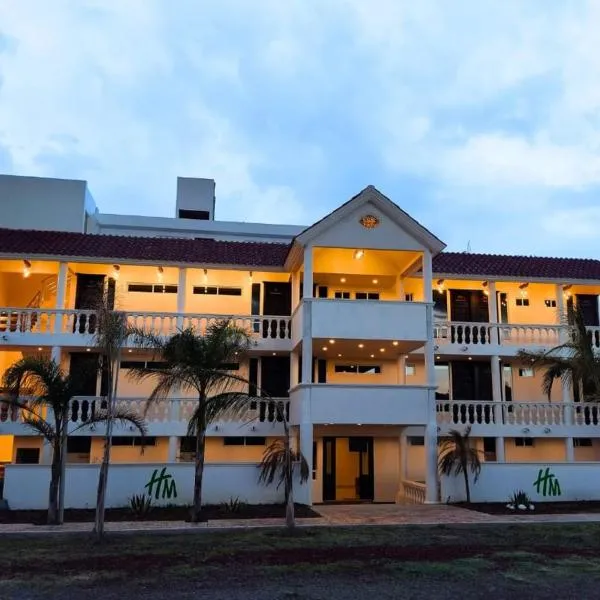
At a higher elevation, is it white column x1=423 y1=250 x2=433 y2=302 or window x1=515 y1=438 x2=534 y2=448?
white column x1=423 y1=250 x2=433 y2=302

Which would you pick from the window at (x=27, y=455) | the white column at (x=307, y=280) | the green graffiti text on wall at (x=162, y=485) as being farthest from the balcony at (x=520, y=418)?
the window at (x=27, y=455)

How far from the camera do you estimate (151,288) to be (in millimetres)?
21953

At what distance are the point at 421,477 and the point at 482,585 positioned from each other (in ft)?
42.6

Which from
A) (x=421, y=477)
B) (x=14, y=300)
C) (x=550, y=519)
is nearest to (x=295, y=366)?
(x=421, y=477)

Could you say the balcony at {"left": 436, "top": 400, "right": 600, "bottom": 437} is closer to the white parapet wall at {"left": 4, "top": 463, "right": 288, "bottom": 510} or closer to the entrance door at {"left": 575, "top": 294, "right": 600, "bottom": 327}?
the entrance door at {"left": 575, "top": 294, "right": 600, "bottom": 327}

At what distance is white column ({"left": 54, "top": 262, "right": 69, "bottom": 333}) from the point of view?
19.1 meters

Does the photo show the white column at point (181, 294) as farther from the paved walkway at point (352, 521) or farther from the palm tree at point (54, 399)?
the paved walkway at point (352, 521)

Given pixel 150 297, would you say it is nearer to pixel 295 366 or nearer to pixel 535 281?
pixel 295 366

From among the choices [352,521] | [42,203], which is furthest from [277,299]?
[42,203]

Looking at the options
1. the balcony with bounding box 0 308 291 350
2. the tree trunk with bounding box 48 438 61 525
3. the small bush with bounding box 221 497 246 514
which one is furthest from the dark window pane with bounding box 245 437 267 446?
the tree trunk with bounding box 48 438 61 525

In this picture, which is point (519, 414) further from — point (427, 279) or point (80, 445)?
point (80, 445)

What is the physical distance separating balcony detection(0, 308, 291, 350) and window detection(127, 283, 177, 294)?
2.25 meters

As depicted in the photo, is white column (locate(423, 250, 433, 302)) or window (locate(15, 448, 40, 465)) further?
window (locate(15, 448, 40, 465))

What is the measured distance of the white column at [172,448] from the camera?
1839 centimetres
